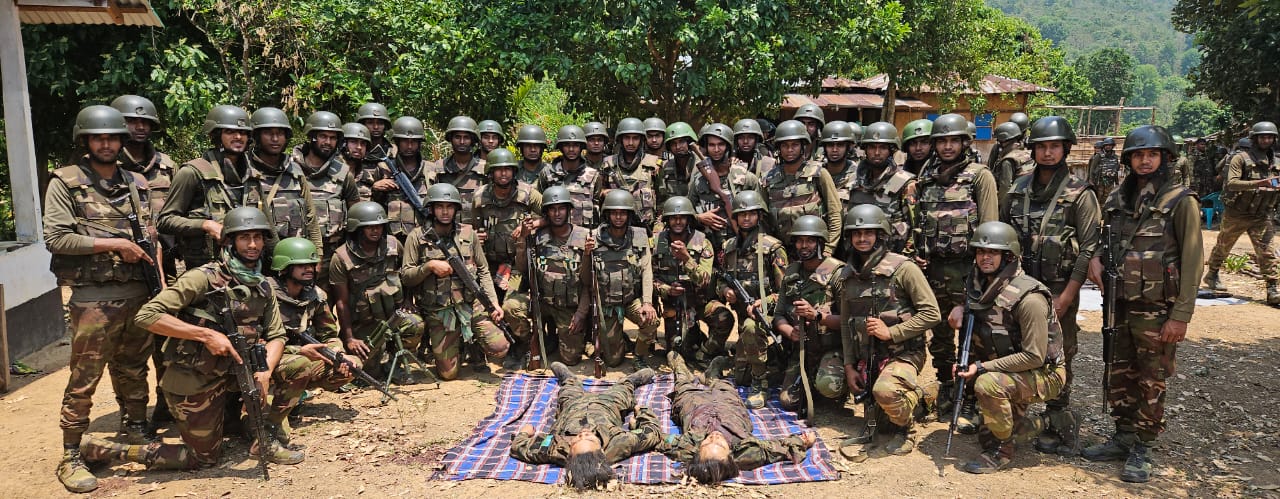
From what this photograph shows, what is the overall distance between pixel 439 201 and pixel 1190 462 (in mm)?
6573

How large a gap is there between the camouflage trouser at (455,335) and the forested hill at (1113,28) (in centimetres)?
11102

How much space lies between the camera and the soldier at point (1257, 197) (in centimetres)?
1018

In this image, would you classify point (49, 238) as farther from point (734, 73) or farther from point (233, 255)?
point (734, 73)

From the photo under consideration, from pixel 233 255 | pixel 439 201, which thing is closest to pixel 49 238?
pixel 233 255

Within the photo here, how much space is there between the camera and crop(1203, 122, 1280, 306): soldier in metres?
10.2

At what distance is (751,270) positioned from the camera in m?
7.68

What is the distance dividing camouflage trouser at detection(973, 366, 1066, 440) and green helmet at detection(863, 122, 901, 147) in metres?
2.66

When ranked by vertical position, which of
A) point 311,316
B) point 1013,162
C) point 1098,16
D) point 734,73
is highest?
point 1098,16

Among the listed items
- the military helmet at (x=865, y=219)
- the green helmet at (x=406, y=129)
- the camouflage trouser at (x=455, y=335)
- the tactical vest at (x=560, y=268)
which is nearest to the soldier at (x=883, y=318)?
the military helmet at (x=865, y=219)

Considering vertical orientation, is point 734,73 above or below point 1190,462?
above

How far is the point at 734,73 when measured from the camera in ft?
39.8

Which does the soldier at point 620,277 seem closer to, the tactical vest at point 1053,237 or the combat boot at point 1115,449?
the tactical vest at point 1053,237

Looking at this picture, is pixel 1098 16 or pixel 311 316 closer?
pixel 311 316

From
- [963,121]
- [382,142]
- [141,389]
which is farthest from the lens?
[382,142]
